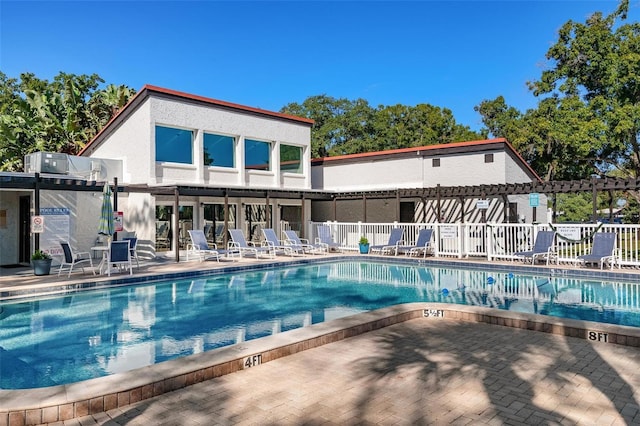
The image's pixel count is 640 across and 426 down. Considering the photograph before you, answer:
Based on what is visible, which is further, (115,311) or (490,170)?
(490,170)

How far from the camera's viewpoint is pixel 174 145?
18547 millimetres

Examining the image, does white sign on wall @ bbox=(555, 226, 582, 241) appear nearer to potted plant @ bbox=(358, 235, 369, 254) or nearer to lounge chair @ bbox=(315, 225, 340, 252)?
potted plant @ bbox=(358, 235, 369, 254)

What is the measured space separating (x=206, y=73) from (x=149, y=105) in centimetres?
1313

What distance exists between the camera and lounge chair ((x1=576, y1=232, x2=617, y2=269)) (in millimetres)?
13516

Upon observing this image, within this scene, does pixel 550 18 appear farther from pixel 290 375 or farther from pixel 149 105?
pixel 290 375

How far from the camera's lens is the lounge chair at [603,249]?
13.5 meters

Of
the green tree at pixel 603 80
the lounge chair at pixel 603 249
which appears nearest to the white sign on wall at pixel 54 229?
the lounge chair at pixel 603 249

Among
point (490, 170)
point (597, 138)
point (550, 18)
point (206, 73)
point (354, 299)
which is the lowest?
point (354, 299)

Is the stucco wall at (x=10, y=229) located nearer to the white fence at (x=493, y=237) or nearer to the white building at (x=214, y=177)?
the white building at (x=214, y=177)

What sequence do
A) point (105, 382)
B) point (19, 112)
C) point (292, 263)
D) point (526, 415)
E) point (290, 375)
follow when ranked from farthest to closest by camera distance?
1. point (19, 112)
2. point (292, 263)
3. point (290, 375)
4. point (105, 382)
5. point (526, 415)

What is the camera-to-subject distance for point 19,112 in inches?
985

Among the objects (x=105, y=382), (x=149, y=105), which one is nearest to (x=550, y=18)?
(x=149, y=105)

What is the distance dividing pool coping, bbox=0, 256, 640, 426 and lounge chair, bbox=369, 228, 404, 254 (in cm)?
1082

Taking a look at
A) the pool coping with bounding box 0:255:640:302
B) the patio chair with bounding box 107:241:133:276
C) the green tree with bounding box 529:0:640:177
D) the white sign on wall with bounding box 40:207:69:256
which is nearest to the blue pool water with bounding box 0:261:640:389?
the pool coping with bounding box 0:255:640:302
